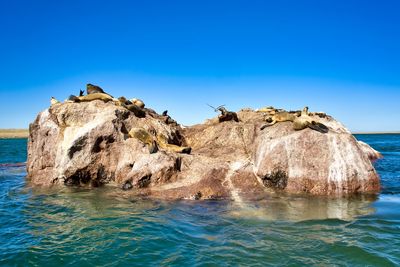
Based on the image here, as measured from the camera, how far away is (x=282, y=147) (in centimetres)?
1246

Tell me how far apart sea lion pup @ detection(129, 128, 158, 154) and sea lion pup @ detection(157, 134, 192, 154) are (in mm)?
512

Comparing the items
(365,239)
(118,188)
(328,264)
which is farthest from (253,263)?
(118,188)

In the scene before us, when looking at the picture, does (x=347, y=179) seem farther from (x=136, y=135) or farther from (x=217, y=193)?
(x=136, y=135)

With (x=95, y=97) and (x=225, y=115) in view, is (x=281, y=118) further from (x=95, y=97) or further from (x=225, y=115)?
(x=95, y=97)

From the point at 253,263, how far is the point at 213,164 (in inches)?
269

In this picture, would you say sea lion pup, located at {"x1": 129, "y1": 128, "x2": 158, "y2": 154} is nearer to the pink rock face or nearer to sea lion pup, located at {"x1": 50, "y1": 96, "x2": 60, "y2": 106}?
the pink rock face

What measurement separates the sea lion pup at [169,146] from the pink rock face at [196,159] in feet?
1.38

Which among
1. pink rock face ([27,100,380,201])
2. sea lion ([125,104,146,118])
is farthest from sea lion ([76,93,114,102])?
sea lion ([125,104,146,118])

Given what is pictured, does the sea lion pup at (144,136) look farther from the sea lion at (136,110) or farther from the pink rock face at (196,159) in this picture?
the sea lion at (136,110)

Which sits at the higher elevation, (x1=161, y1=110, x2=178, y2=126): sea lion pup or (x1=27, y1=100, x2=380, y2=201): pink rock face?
(x1=161, y1=110, x2=178, y2=126): sea lion pup

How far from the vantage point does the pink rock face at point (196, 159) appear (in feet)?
39.0

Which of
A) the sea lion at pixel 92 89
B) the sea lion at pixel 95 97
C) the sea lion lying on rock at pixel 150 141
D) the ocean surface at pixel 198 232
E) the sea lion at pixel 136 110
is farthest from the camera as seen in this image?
the sea lion at pixel 92 89

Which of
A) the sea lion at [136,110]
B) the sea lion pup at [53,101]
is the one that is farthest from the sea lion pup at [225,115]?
the sea lion pup at [53,101]

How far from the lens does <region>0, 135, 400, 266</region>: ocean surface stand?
6387 mm
